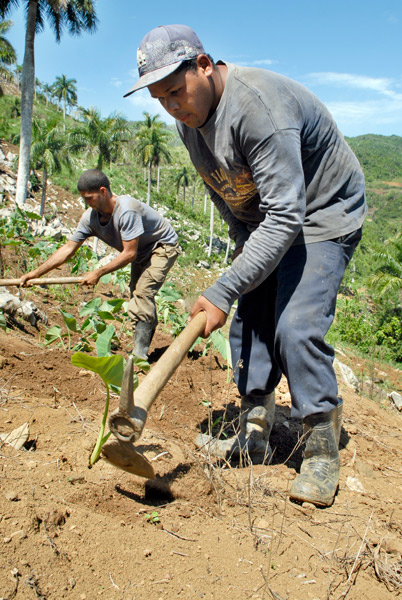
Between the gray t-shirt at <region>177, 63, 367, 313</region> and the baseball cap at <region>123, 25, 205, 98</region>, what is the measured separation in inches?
8.7

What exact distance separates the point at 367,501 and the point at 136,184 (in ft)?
156

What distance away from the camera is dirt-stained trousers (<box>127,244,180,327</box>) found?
420 cm

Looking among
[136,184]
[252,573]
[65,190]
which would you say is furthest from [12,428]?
[136,184]

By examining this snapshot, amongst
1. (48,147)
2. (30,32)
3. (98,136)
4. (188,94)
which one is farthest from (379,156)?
(188,94)

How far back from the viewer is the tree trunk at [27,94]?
14.9 m

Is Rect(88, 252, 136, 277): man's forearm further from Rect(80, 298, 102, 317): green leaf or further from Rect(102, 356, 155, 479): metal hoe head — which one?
Rect(102, 356, 155, 479): metal hoe head

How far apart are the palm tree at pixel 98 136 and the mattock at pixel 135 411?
2763cm

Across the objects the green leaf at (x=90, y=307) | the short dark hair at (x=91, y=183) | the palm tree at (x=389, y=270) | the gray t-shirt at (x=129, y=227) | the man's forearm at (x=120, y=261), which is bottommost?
the palm tree at (x=389, y=270)

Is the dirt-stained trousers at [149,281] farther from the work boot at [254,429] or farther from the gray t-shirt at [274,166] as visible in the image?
the gray t-shirt at [274,166]

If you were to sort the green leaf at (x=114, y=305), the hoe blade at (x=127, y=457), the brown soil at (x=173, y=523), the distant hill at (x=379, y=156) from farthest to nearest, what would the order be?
the distant hill at (x=379, y=156) < the green leaf at (x=114, y=305) < the hoe blade at (x=127, y=457) < the brown soil at (x=173, y=523)

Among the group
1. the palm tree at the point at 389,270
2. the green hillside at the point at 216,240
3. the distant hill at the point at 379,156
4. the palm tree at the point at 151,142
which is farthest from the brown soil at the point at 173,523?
the distant hill at the point at 379,156

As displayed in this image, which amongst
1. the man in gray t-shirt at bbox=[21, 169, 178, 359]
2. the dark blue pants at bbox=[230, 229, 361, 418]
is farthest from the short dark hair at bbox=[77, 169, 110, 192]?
the dark blue pants at bbox=[230, 229, 361, 418]

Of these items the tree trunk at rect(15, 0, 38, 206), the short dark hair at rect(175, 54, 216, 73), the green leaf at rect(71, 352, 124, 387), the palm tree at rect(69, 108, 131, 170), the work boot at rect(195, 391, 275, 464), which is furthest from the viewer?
the palm tree at rect(69, 108, 131, 170)

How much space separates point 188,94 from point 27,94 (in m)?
15.5
